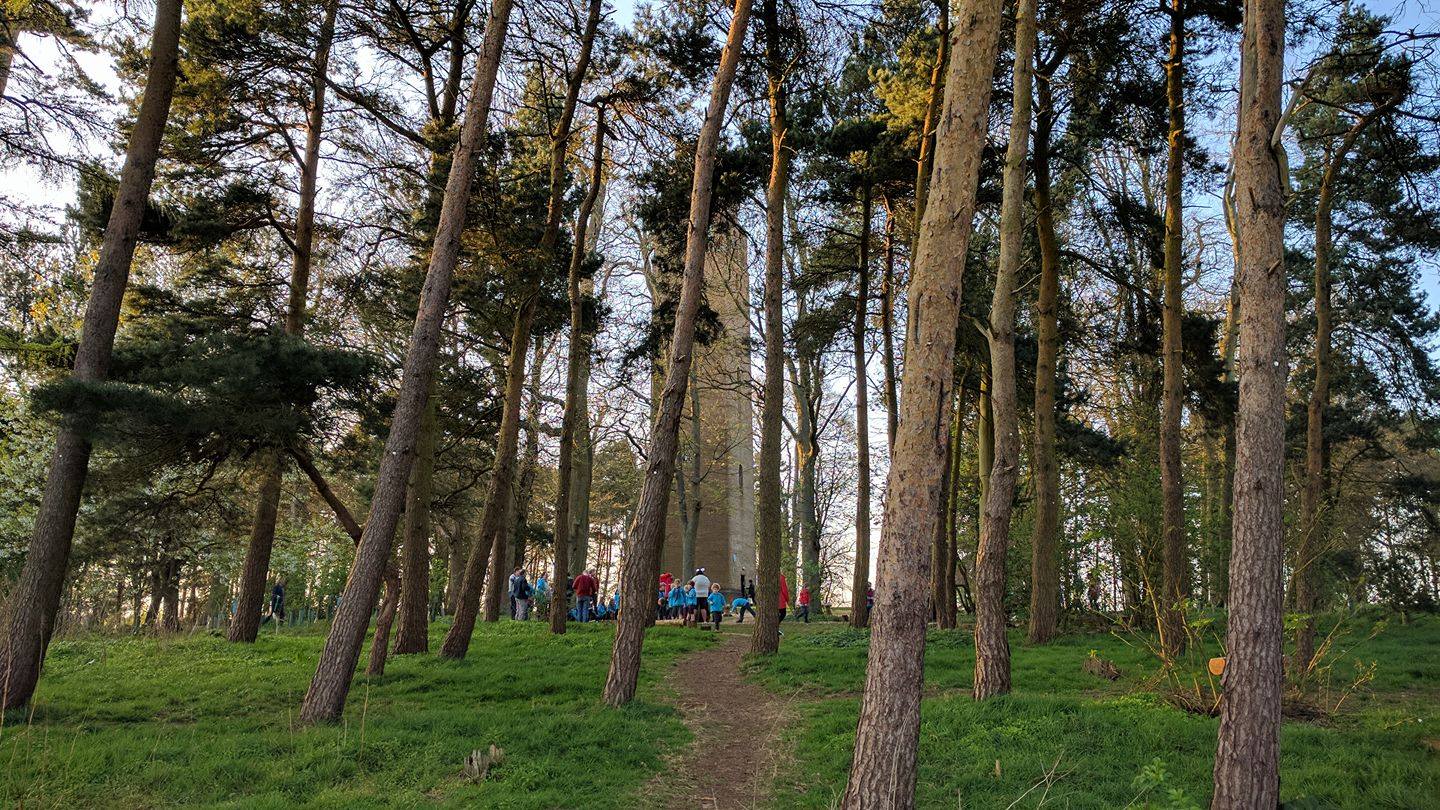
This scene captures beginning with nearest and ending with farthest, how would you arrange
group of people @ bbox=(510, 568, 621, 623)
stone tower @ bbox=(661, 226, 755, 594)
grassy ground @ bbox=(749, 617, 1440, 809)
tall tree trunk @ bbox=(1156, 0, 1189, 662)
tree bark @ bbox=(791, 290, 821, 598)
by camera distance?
grassy ground @ bbox=(749, 617, 1440, 809)
tall tree trunk @ bbox=(1156, 0, 1189, 662)
group of people @ bbox=(510, 568, 621, 623)
tree bark @ bbox=(791, 290, 821, 598)
stone tower @ bbox=(661, 226, 755, 594)

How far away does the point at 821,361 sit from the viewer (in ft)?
75.5

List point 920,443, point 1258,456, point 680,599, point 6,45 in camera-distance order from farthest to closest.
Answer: point 680,599
point 6,45
point 1258,456
point 920,443

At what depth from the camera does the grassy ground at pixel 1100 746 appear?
5797 mm

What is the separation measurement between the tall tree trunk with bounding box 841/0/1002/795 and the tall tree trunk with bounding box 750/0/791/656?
731 centimetres

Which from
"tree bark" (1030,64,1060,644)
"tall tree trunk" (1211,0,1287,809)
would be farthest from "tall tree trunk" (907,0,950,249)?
"tall tree trunk" (1211,0,1287,809)

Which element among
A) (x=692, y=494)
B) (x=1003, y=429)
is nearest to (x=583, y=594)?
(x=692, y=494)

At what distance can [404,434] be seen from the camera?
842 centimetres

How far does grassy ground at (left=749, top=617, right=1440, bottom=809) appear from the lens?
5797 millimetres

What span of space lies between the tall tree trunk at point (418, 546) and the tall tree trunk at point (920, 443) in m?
7.51

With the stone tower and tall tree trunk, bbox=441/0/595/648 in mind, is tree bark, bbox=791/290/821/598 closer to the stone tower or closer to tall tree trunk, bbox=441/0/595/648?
the stone tower

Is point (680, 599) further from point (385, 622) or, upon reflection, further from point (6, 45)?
point (6, 45)

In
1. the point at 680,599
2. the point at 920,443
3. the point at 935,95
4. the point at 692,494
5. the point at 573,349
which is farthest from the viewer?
the point at 692,494

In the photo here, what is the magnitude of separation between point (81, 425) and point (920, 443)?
829 centimetres

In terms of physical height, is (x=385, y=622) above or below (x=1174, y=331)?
below
